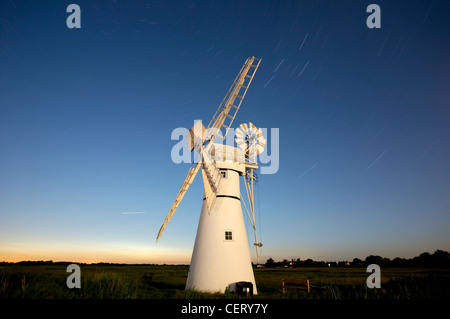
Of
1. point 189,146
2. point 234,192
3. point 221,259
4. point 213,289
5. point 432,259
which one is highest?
point 189,146

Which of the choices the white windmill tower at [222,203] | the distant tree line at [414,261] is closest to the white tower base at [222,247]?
the white windmill tower at [222,203]

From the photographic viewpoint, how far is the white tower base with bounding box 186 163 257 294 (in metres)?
17.4

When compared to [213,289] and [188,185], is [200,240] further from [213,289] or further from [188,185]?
[188,185]

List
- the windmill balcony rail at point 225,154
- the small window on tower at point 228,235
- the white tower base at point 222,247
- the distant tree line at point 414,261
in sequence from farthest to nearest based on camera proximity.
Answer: the distant tree line at point 414,261, the windmill balcony rail at point 225,154, the small window on tower at point 228,235, the white tower base at point 222,247

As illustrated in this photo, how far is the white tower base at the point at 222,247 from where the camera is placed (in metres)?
17.4

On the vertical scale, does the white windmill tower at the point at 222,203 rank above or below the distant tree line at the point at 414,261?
above

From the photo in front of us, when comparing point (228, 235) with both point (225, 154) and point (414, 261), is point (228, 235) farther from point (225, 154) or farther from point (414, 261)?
point (414, 261)

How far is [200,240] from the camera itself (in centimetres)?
1859

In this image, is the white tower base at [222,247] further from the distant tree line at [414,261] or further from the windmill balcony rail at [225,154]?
the distant tree line at [414,261]

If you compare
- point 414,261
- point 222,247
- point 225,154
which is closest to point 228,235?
point 222,247

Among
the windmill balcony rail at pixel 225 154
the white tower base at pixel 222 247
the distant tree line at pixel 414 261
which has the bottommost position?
the distant tree line at pixel 414 261

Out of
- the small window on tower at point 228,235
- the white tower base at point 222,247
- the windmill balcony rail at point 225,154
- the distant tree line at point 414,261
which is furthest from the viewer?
the distant tree line at point 414,261

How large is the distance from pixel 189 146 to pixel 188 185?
3.24 metres
